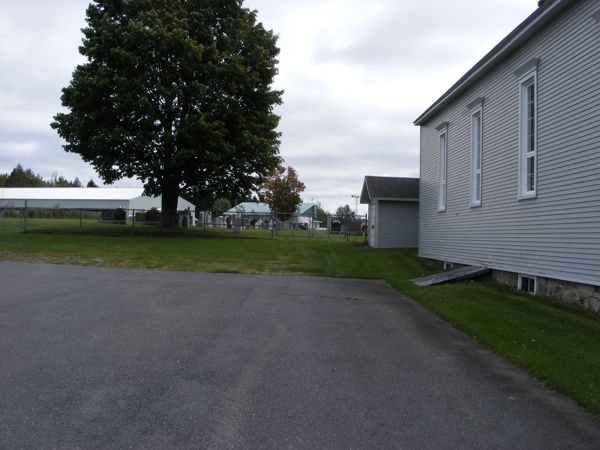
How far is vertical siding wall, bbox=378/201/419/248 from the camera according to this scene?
2642 cm

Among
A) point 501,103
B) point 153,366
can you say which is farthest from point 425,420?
point 501,103

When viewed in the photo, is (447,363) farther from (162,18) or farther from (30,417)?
(162,18)

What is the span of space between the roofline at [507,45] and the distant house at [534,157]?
25 millimetres

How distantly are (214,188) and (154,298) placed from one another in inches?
929

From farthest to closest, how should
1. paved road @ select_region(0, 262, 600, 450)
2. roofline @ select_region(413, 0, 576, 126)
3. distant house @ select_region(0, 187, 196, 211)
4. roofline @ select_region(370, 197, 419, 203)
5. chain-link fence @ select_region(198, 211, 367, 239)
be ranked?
1. distant house @ select_region(0, 187, 196, 211)
2. chain-link fence @ select_region(198, 211, 367, 239)
3. roofline @ select_region(370, 197, 419, 203)
4. roofline @ select_region(413, 0, 576, 126)
5. paved road @ select_region(0, 262, 600, 450)

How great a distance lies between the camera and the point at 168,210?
30953 millimetres

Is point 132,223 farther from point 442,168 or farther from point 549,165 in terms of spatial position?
point 549,165

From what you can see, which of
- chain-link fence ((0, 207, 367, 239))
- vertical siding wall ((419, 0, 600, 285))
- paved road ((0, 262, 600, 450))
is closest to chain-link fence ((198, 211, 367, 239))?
chain-link fence ((0, 207, 367, 239))

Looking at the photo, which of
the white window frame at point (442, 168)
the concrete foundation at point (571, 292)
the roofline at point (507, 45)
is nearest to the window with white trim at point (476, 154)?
the roofline at point (507, 45)

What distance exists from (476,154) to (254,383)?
1186 cm

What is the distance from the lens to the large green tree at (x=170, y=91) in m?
24.8

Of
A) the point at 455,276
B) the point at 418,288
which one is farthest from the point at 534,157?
the point at 418,288

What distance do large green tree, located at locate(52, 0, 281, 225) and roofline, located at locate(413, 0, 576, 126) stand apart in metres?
12.7

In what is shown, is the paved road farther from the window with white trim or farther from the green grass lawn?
the window with white trim
